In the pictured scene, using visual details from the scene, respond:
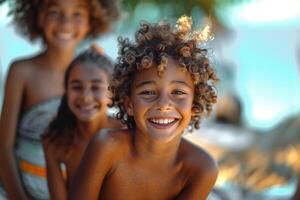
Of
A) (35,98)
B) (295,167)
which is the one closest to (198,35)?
(35,98)

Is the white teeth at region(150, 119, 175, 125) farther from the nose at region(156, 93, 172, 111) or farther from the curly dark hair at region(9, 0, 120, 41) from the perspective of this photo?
the curly dark hair at region(9, 0, 120, 41)

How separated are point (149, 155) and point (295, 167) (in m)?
3.71

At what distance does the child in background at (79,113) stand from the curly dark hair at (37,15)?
0.59 m

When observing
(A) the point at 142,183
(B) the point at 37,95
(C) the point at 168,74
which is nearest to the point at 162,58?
(C) the point at 168,74

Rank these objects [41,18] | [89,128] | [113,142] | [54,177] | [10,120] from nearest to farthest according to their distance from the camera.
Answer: [113,142] < [54,177] < [89,128] < [10,120] < [41,18]

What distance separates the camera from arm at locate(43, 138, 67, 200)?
2770mm

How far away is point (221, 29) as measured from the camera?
28.0 ft

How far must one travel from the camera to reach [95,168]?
7.62ft

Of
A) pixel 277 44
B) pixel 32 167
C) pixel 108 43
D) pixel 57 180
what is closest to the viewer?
pixel 57 180

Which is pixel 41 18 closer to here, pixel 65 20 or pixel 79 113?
pixel 65 20

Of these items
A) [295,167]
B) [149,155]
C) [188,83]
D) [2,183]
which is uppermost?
[188,83]

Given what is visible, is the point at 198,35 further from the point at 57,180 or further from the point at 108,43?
the point at 108,43

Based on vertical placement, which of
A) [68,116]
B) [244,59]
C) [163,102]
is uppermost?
[163,102]

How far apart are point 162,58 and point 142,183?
43 cm
